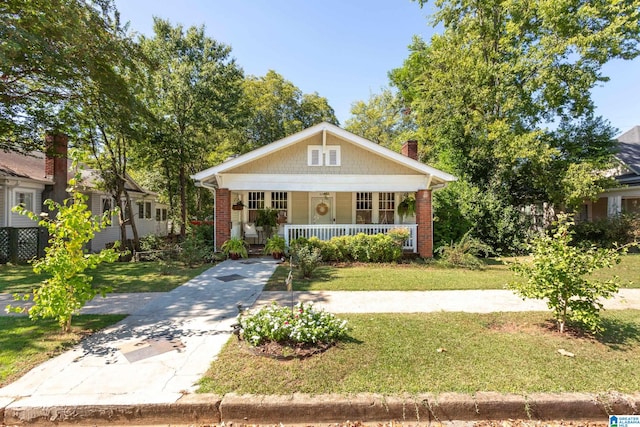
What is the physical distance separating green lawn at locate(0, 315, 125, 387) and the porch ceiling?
6900 mm

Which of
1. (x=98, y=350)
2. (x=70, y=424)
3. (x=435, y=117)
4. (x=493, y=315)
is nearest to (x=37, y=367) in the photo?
(x=98, y=350)

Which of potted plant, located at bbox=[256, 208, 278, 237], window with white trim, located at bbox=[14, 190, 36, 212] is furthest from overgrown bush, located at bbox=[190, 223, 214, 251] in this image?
window with white trim, located at bbox=[14, 190, 36, 212]

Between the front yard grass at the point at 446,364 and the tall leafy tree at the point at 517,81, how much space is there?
1056cm

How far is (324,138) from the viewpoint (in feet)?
37.3

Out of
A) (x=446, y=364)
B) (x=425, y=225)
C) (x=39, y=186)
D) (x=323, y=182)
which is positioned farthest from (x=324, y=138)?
(x=39, y=186)

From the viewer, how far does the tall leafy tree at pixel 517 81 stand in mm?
12422

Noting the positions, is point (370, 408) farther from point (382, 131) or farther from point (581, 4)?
point (382, 131)

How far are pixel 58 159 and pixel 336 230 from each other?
11.7 metres

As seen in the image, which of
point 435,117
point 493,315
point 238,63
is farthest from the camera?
point 238,63

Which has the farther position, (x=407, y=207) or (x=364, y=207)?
(x=364, y=207)

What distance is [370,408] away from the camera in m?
2.63

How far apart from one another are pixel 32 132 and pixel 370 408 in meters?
15.0

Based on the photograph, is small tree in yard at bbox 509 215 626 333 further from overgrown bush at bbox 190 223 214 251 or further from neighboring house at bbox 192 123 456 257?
overgrown bush at bbox 190 223 214 251

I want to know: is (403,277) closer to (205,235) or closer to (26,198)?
(205,235)
